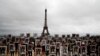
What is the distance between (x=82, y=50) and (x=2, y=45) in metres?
23.1

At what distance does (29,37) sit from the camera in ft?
269

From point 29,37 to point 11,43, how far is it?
568 centimetres

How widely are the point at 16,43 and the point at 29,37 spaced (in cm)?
441

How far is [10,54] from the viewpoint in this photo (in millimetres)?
79062

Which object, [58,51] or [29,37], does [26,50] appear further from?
[58,51]

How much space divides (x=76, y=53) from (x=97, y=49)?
625 centimetres

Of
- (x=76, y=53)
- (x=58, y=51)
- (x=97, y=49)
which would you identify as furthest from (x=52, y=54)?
(x=97, y=49)

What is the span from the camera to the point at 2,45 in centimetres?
7869

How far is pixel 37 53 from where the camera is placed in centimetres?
8012

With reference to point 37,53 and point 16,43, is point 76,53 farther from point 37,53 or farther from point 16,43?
point 16,43

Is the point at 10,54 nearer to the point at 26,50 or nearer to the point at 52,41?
the point at 26,50

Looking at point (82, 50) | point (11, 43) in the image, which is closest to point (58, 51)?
point (82, 50)

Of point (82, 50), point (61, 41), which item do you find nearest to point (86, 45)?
point (82, 50)

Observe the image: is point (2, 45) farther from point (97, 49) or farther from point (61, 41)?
point (97, 49)
